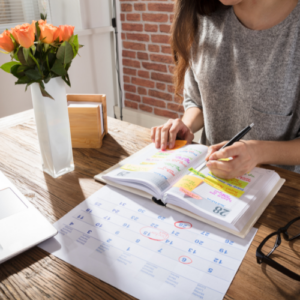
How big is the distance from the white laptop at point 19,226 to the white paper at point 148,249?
28 millimetres

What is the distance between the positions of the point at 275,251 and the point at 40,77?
0.62 metres

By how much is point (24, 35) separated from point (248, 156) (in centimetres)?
59

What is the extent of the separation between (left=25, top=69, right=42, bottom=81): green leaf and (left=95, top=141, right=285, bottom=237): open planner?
0.29 metres

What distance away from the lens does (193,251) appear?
1.73 ft

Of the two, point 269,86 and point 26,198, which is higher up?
point 269,86

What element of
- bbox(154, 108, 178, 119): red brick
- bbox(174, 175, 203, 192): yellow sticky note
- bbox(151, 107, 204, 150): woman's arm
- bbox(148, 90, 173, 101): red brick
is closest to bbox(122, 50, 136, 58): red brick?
bbox(148, 90, 173, 101): red brick

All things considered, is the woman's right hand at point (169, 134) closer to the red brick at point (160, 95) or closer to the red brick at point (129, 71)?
the red brick at point (160, 95)

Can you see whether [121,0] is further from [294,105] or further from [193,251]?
[193,251]

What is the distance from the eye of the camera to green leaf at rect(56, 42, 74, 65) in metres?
0.66

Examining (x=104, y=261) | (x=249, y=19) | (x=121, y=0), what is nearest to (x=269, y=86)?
(x=249, y=19)

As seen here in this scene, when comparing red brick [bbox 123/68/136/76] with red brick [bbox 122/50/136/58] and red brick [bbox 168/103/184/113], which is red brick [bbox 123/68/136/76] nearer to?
red brick [bbox 122/50/136/58]

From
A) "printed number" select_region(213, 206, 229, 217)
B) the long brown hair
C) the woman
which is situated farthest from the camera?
the long brown hair

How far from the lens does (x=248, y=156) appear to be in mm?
734

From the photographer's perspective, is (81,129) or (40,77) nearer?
(40,77)
